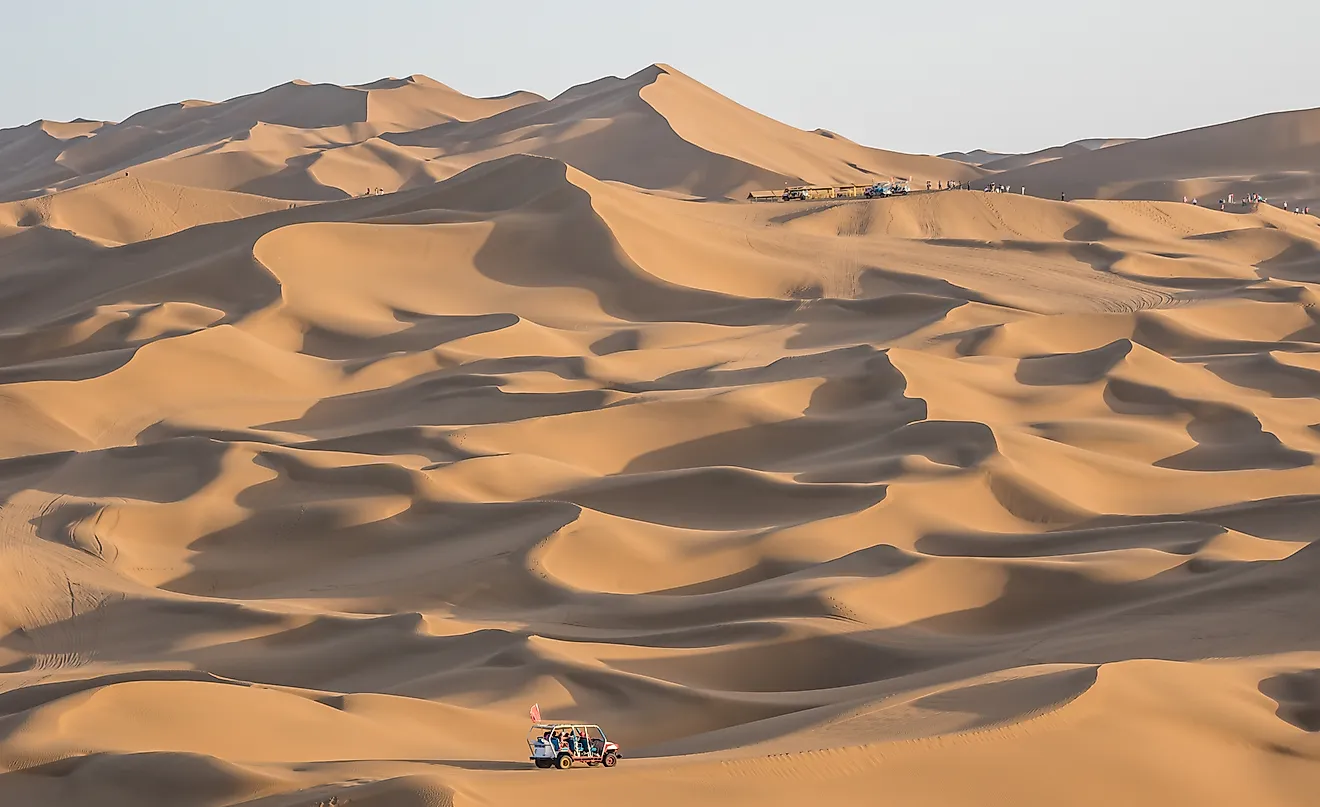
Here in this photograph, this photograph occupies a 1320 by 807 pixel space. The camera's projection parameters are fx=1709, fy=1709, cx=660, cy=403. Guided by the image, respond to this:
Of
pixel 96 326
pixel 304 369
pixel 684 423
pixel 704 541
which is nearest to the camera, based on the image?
pixel 704 541

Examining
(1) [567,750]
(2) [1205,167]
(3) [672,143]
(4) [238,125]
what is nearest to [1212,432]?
(1) [567,750]

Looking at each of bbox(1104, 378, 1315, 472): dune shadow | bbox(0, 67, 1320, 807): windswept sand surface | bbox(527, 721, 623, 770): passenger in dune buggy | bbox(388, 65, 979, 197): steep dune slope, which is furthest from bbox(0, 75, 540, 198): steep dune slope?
bbox(527, 721, 623, 770): passenger in dune buggy

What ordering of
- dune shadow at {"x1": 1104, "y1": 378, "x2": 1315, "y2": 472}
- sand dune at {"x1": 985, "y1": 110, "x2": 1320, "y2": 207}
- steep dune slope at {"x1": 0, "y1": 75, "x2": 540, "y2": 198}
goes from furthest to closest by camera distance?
steep dune slope at {"x1": 0, "y1": 75, "x2": 540, "y2": 198} < sand dune at {"x1": 985, "y1": 110, "x2": 1320, "y2": 207} < dune shadow at {"x1": 1104, "y1": 378, "x2": 1315, "y2": 472}

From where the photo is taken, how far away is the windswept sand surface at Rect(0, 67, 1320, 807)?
9.70 meters

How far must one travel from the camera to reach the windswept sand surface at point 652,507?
970 centimetres

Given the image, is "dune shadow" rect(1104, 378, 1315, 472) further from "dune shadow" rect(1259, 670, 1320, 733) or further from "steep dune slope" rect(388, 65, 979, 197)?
"steep dune slope" rect(388, 65, 979, 197)

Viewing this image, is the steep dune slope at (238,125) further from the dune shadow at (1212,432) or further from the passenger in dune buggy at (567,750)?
the passenger in dune buggy at (567,750)

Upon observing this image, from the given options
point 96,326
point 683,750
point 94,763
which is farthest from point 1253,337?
point 94,763

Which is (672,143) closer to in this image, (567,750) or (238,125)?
(238,125)

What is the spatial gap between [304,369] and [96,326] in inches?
205

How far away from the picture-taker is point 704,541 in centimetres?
1709

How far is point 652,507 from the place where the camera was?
1923 centimetres

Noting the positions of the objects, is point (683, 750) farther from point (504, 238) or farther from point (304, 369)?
point (504, 238)

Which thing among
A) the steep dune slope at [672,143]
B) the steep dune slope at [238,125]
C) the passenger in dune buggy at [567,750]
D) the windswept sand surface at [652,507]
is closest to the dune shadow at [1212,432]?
the windswept sand surface at [652,507]
